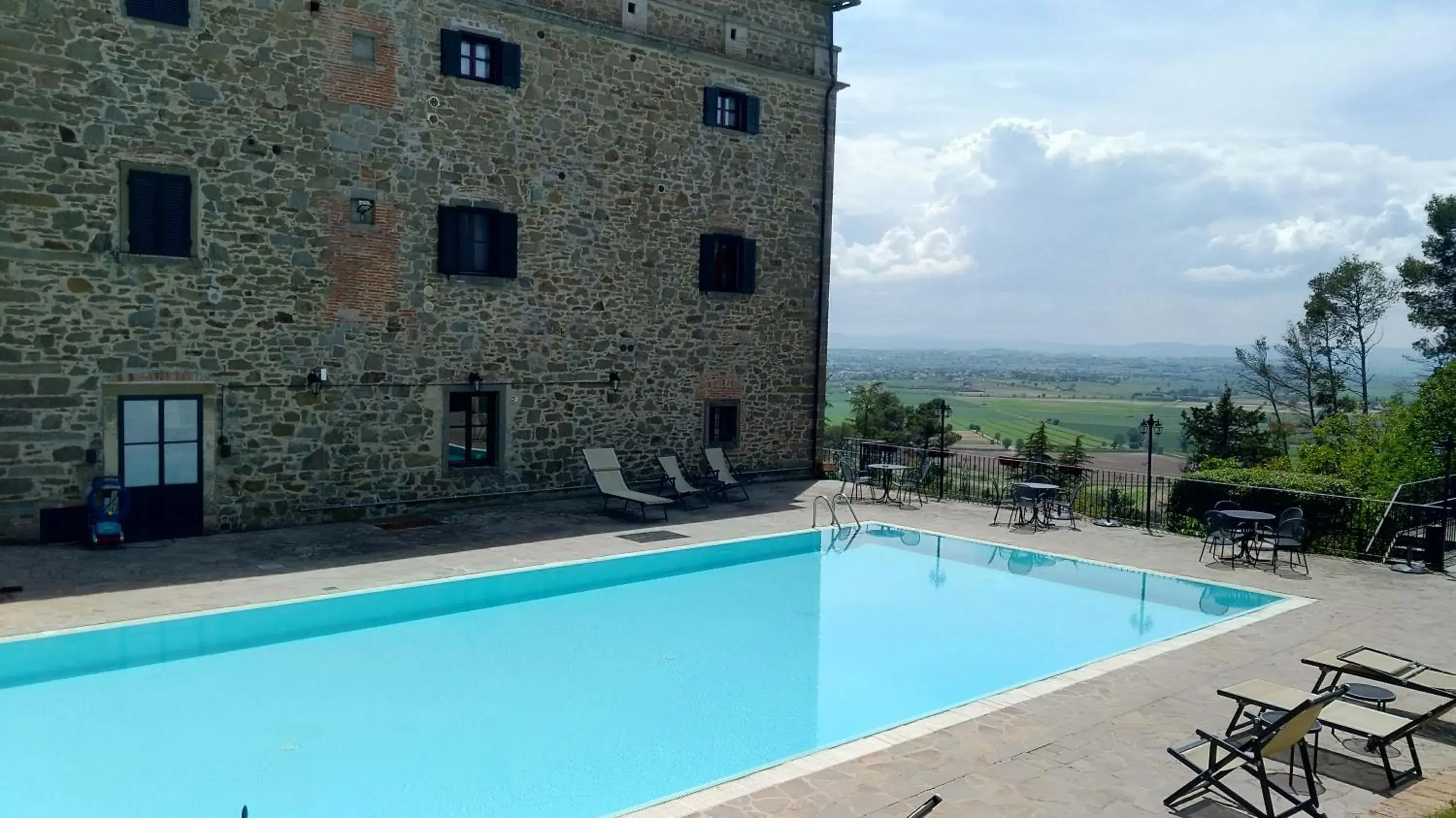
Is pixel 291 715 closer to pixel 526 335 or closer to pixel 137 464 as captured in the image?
pixel 137 464

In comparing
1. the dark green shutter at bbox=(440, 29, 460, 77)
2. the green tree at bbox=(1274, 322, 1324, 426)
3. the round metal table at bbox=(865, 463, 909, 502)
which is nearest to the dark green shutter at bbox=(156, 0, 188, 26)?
the dark green shutter at bbox=(440, 29, 460, 77)

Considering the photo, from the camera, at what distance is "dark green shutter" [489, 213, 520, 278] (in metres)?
14.6

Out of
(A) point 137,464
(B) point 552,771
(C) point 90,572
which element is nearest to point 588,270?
(A) point 137,464

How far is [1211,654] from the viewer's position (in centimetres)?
857

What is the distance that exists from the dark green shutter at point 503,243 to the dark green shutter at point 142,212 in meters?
4.39

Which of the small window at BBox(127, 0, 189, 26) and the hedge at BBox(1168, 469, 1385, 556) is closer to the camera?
the small window at BBox(127, 0, 189, 26)

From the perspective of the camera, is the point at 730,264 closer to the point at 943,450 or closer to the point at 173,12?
the point at 943,450

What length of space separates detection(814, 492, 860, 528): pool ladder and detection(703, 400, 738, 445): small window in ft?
6.35

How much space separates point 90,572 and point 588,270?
793cm

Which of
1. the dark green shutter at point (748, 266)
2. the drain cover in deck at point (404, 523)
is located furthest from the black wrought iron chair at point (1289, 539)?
the drain cover in deck at point (404, 523)

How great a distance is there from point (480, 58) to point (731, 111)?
15.7 feet

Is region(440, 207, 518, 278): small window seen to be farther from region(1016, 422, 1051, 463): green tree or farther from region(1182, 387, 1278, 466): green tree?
region(1182, 387, 1278, 466): green tree

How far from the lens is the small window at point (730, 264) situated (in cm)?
1723

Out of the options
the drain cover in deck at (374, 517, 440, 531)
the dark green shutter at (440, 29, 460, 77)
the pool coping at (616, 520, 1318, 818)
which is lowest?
the pool coping at (616, 520, 1318, 818)
